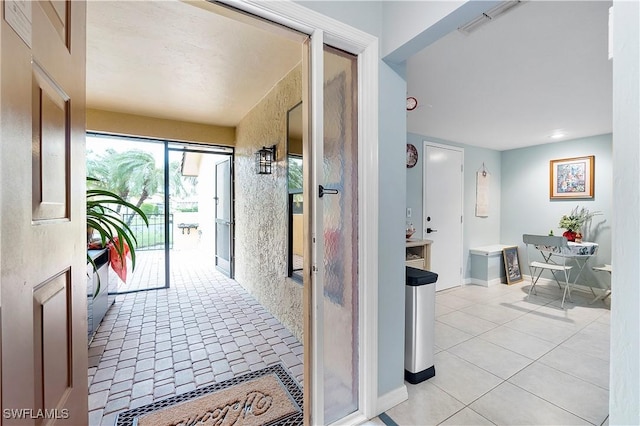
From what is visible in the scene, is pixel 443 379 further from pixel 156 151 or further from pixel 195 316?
pixel 156 151

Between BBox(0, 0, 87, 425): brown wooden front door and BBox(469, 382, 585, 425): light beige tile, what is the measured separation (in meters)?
1.99

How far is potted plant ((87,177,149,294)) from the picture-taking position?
1458 millimetres

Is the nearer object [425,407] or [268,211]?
[425,407]

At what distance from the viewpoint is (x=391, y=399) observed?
5.16ft

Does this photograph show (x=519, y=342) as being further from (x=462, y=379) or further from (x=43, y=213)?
(x=43, y=213)

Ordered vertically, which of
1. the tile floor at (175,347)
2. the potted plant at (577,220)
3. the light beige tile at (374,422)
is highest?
the potted plant at (577,220)

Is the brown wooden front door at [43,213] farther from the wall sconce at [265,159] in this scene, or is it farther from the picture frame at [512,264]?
the picture frame at [512,264]

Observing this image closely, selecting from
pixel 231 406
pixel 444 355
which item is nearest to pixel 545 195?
pixel 444 355

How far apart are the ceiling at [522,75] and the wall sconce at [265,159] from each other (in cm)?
149

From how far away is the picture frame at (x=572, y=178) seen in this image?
3.86 m

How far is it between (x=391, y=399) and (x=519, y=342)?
165cm

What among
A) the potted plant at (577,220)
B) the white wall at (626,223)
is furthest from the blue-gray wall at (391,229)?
the potted plant at (577,220)

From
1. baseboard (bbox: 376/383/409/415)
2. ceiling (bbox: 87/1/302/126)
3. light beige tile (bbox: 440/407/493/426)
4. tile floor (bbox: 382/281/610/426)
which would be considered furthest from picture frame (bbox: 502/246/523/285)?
ceiling (bbox: 87/1/302/126)

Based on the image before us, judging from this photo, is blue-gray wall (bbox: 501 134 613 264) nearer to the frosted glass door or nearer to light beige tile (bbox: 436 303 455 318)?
light beige tile (bbox: 436 303 455 318)
